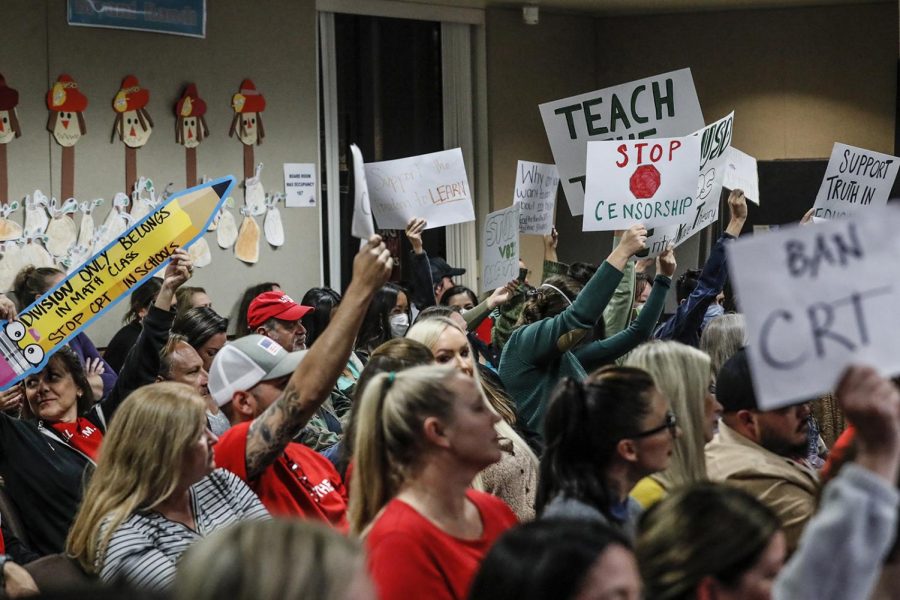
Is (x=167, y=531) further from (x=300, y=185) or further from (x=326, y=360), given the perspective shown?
(x=300, y=185)

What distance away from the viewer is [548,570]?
72.2 inches

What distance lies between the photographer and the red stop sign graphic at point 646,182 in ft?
19.2

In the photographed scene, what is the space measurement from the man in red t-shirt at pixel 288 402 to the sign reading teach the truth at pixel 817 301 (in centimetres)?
123

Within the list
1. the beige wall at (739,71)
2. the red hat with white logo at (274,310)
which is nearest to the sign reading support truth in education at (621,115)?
the red hat with white logo at (274,310)

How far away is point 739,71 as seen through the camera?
11.2 metres

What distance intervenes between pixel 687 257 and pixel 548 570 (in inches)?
373

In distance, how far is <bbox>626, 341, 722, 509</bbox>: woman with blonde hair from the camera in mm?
3078

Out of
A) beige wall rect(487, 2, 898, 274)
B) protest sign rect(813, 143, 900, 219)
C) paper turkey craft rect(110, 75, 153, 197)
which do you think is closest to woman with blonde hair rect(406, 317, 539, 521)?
protest sign rect(813, 143, 900, 219)

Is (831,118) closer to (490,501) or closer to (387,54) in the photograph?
(387,54)

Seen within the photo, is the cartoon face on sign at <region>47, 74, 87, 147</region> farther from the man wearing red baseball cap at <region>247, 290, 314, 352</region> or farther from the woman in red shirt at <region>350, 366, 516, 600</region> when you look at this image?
the woman in red shirt at <region>350, 366, 516, 600</region>

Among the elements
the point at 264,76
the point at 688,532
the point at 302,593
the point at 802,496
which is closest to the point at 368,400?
the point at 688,532

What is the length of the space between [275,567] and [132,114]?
724 centimetres

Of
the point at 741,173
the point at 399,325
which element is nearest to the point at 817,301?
the point at 399,325

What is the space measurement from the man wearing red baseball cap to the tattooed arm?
2011 mm
